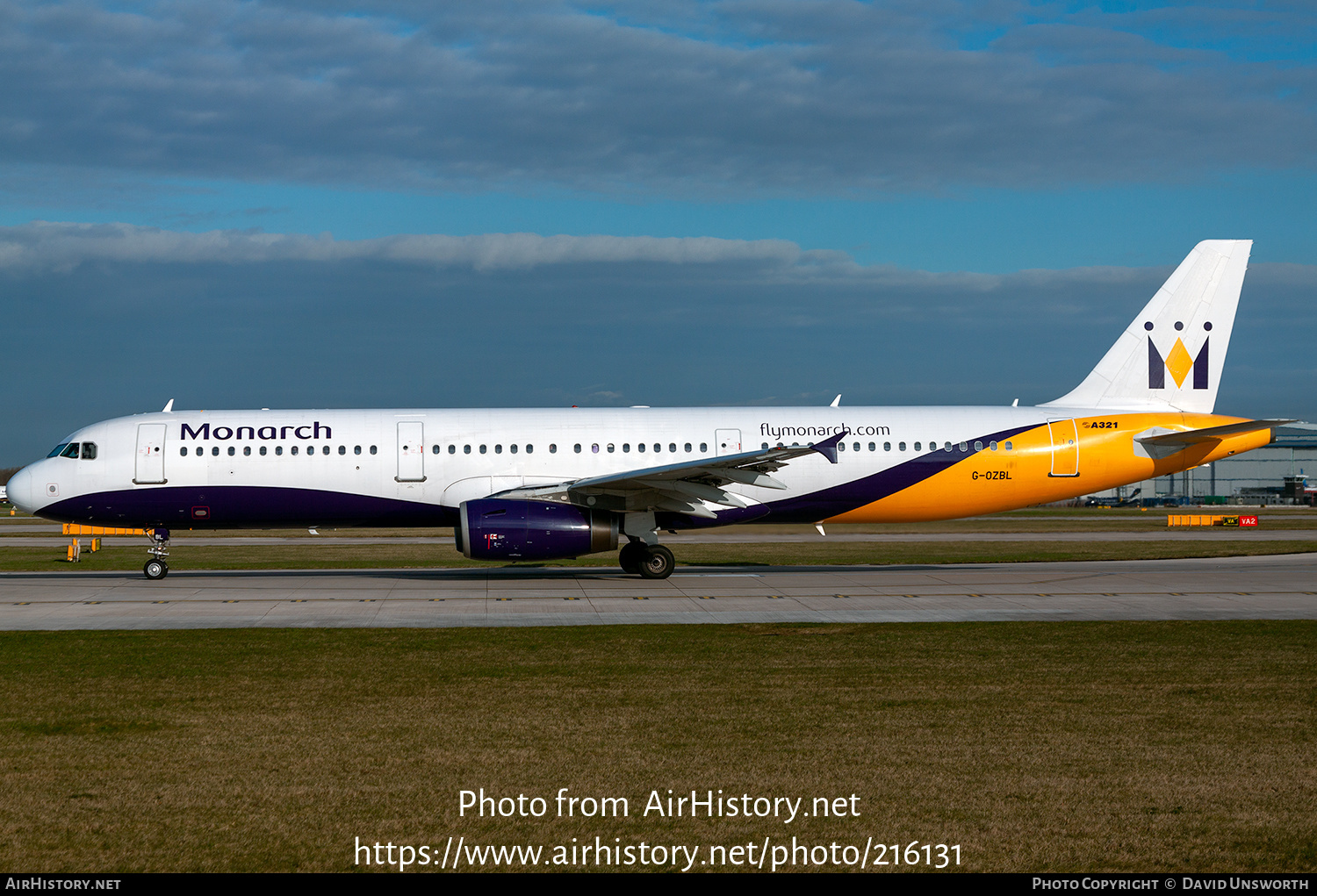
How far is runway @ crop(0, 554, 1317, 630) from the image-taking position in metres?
18.2

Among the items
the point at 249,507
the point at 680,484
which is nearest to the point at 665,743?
the point at 680,484

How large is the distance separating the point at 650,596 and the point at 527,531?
327 cm

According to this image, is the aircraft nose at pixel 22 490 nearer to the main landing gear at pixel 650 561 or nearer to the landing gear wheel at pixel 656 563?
the main landing gear at pixel 650 561

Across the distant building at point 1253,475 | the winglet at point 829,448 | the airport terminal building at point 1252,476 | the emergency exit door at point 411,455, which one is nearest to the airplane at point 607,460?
the emergency exit door at point 411,455

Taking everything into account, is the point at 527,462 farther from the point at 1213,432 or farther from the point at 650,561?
the point at 1213,432

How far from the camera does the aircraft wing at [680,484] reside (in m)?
23.4

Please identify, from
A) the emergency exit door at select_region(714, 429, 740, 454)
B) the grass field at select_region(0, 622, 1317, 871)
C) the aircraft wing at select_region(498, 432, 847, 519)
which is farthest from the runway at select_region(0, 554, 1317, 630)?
the emergency exit door at select_region(714, 429, 740, 454)

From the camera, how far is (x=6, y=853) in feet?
21.8

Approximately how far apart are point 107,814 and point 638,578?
18526 mm

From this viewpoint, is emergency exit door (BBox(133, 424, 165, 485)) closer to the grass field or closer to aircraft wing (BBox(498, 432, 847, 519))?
aircraft wing (BBox(498, 432, 847, 519))

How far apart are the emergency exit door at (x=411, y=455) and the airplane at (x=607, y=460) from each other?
1.1 inches

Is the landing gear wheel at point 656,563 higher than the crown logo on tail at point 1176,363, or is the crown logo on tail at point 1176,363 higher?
the crown logo on tail at point 1176,363

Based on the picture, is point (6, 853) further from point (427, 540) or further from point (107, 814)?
point (427, 540)
